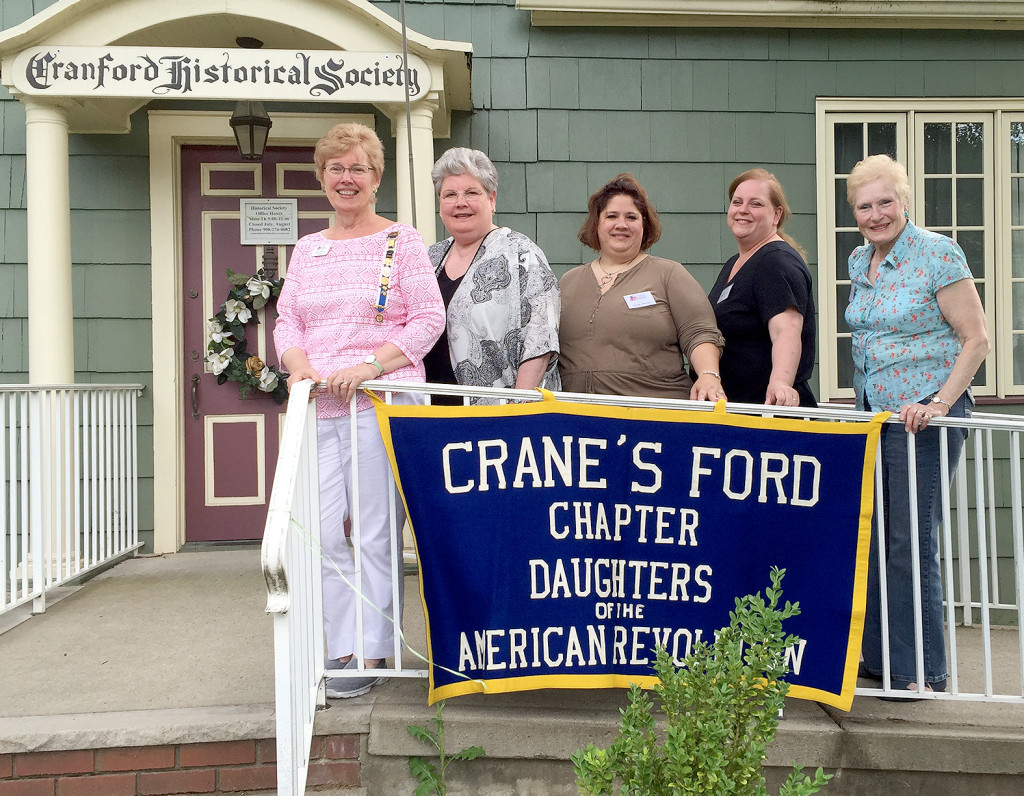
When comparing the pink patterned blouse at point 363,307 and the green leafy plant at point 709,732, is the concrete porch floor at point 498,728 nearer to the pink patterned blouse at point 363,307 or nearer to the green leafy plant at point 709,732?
the green leafy plant at point 709,732

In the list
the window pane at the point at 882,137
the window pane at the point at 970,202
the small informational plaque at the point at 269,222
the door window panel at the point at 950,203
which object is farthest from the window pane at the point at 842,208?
the small informational plaque at the point at 269,222

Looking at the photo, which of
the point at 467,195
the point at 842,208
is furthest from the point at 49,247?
the point at 842,208

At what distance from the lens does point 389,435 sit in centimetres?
226

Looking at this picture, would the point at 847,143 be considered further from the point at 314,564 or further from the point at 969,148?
the point at 314,564

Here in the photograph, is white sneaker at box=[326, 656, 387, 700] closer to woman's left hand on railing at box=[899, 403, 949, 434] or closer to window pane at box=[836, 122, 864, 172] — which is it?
woman's left hand on railing at box=[899, 403, 949, 434]

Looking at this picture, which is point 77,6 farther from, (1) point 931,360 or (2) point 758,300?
(1) point 931,360

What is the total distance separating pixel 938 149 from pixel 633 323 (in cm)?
336

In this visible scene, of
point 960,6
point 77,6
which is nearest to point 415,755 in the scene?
point 77,6

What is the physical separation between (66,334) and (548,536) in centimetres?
307

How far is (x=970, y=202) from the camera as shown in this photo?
4871 millimetres

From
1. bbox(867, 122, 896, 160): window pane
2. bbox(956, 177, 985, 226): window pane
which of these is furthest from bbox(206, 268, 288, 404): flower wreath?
bbox(956, 177, 985, 226): window pane

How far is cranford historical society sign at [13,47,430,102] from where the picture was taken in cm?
370

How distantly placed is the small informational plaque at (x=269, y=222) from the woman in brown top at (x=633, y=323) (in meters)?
2.56

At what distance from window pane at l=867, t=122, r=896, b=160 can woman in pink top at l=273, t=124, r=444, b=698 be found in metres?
3.52
